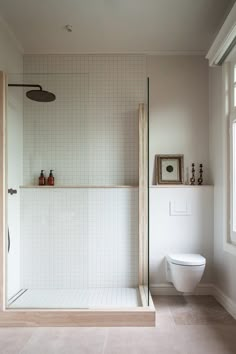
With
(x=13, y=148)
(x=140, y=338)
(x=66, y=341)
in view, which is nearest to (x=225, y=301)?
(x=140, y=338)

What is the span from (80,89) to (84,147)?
58cm

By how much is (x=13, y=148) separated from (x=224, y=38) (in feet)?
6.81

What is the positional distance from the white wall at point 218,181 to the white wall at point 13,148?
1943mm

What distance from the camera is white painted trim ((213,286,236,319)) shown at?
2571 millimetres

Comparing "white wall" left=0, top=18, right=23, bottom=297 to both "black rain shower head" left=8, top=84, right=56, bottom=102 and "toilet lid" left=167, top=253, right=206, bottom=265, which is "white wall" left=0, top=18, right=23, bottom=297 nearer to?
"black rain shower head" left=8, top=84, right=56, bottom=102

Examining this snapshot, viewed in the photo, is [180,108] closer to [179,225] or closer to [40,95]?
[179,225]

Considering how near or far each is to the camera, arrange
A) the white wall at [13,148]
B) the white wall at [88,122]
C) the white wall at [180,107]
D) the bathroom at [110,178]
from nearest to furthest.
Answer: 1. the white wall at [13,148]
2. the bathroom at [110,178]
3. the white wall at [88,122]
4. the white wall at [180,107]

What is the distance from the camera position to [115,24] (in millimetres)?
2717

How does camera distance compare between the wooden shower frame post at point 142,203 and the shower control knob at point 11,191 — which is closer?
the shower control knob at point 11,191

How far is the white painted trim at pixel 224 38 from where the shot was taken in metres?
2.23

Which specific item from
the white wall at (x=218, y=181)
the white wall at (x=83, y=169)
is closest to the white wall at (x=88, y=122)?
the white wall at (x=83, y=169)

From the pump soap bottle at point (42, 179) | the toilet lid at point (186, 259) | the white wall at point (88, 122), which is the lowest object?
the toilet lid at point (186, 259)

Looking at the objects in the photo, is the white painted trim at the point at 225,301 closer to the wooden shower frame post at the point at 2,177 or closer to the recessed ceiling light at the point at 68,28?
the wooden shower frame post at the point at 2,177

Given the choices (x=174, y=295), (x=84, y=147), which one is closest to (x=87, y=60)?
(x=84, y=147)
